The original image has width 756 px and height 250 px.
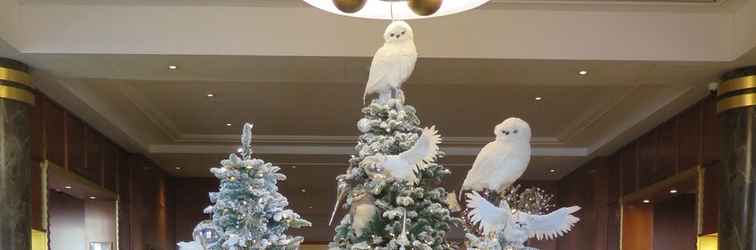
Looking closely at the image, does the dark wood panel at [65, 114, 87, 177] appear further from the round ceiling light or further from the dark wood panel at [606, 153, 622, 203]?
the dark wood panel at [606, 153, 622, 203]

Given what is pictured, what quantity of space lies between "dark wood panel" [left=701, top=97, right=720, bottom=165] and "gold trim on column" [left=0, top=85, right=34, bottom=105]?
4.92 m

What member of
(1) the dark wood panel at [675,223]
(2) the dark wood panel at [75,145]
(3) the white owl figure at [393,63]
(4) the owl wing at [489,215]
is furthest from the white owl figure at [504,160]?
(1) the dark wood panel at [675,223]

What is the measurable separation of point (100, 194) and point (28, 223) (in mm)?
2831

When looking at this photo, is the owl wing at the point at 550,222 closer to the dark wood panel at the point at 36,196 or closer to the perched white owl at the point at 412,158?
the perched white owl at the point at 412,158

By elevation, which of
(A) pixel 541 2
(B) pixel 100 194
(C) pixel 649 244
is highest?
(A) pixel 541 2

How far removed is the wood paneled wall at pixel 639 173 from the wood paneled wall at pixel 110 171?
5114 millimetres

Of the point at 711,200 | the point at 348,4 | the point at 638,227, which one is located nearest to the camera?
the point at 348,4

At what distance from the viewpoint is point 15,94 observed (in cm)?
516

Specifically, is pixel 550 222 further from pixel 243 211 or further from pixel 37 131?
pixel 37 131

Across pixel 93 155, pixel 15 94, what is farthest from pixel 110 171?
pixel 15 94

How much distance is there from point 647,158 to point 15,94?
5680mm

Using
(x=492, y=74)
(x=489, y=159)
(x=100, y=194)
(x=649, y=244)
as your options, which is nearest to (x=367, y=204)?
(x=489, y=159)

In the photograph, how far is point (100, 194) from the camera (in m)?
7.99

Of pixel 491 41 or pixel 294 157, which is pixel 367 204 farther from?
pixel 294 157
